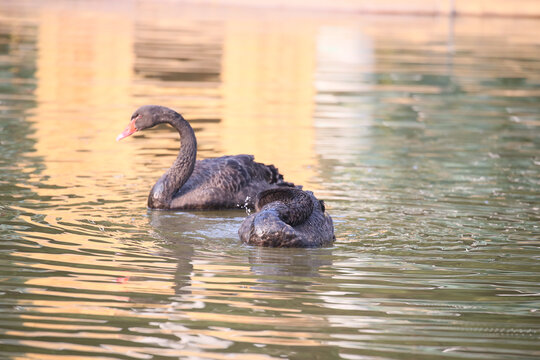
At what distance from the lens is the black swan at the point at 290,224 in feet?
25.4

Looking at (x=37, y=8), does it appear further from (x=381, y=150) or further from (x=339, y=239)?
(x=339, y=239)

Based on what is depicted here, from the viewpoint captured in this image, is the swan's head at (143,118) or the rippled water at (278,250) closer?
the rippled water at (278,250)

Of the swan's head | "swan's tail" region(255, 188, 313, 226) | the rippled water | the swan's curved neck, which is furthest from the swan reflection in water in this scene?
the swan's head

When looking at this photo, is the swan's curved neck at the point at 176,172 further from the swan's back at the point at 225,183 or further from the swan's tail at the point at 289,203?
the swan's tail at the point at 289,203

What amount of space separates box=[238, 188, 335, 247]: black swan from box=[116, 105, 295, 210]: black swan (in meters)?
1.34

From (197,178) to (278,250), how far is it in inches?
96.4

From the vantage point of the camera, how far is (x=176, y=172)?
32.3ft

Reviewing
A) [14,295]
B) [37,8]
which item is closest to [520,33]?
[37,8]

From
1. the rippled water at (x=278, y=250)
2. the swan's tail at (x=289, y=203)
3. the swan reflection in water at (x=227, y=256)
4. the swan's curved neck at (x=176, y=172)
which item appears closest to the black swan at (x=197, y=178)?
the swan's curved neck at (x=176, y=172)

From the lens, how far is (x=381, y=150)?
1290 centimetres

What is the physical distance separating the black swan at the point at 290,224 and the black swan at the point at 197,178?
1.34 m

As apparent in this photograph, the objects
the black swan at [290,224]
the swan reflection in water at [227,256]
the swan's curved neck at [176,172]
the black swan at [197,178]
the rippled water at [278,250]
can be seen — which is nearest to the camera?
the rippled water at [278,250]

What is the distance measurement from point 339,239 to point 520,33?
31.6 m

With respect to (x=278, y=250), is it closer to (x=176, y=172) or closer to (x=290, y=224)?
(x=290, y=224)
